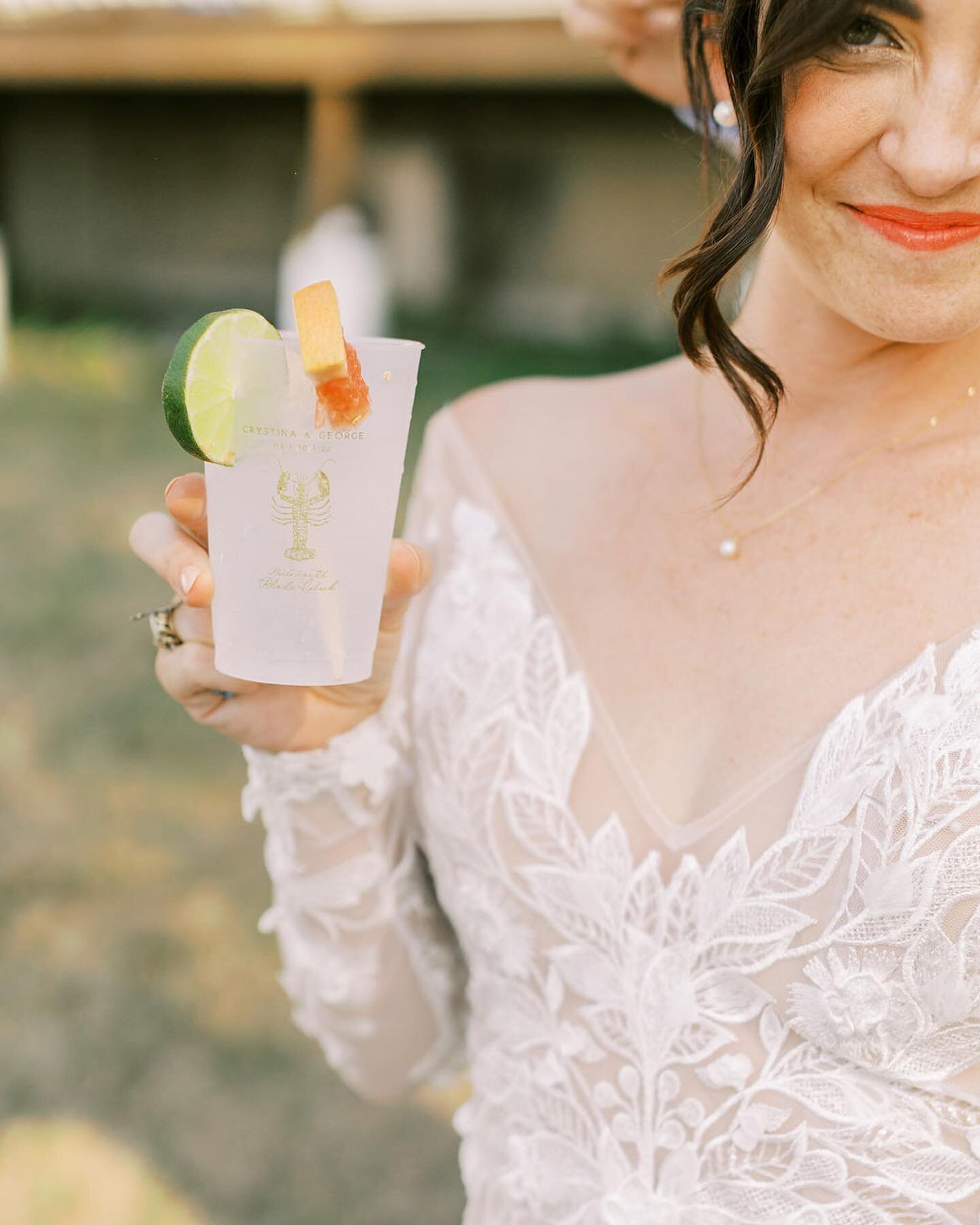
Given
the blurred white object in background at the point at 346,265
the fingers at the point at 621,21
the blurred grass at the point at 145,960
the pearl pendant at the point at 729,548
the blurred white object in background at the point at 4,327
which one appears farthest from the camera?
the blurred white object in background at the point at 346,265

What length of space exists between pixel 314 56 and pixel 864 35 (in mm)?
10501

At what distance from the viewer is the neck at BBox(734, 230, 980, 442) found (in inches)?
58.9

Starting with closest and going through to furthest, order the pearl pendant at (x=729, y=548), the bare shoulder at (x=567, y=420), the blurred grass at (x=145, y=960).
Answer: the pearl pendant at (x=729, y=548) < the bare shoulder at (x=567, y=420) < the blurred grass at (x=145, y=960)

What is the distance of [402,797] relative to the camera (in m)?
1.69

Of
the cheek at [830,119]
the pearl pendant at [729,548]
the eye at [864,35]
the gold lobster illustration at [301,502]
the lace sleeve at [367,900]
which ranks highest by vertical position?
the eye at [864,35]

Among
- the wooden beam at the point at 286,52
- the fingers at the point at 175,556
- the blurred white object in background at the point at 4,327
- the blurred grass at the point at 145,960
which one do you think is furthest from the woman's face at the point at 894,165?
the blurred white object in background at the point at 4,327

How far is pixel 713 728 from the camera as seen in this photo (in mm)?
1435

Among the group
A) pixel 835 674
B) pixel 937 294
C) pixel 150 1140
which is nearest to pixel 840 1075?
pixel 835 674

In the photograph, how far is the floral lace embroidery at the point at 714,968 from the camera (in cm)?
125

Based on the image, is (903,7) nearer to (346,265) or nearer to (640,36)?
(640,36)

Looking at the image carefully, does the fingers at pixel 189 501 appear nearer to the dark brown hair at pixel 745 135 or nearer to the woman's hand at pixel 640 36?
the dark brown hair at pixel 745 135

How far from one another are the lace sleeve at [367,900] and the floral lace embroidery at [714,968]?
0.08 m

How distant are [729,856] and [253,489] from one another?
1.92 feet

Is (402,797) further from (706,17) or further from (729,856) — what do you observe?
(706,17)
